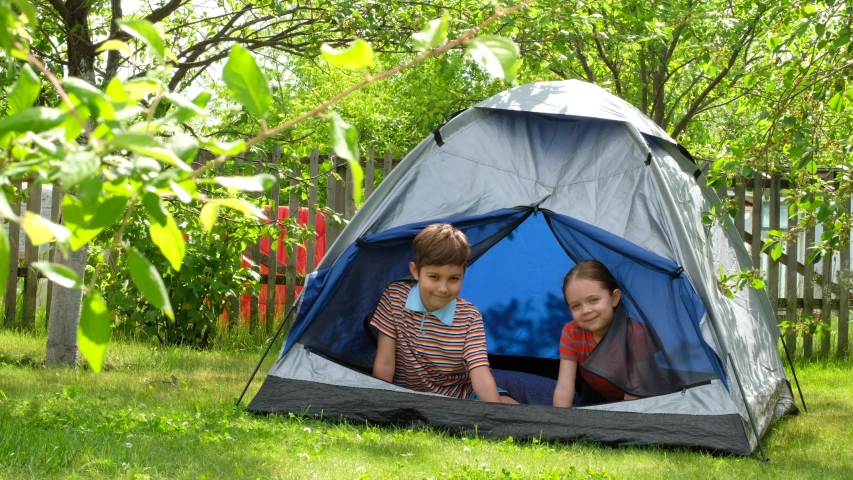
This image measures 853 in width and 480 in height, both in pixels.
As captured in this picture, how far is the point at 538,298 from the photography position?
17.5 feet

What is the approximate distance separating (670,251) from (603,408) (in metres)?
0.71

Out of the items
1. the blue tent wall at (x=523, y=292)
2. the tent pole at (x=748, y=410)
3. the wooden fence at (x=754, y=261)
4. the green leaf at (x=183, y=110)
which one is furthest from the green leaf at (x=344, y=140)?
the wooden fence at (x=754, y=261)

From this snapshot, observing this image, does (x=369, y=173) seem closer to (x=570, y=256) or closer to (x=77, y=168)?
(x=570, y=256)

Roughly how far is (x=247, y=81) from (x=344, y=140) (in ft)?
0.32

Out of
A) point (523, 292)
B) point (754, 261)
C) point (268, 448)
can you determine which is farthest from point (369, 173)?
point (268, 448)

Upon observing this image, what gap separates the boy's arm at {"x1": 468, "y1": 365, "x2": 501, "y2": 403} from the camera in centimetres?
385

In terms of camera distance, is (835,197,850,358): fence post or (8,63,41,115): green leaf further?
(835,197,850,358): fence post

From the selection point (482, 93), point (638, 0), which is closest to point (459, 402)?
point (638, 0)

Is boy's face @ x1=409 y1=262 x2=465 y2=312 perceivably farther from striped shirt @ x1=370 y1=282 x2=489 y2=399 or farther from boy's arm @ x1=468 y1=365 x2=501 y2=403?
boy's arm @ x1=468 y1=365 x2=501 y2=403

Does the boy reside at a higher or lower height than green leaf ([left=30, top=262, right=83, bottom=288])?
lower

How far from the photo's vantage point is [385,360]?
13.3 feet

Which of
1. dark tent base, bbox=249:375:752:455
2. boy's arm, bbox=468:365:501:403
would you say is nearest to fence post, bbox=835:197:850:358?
dark tent base, bbox=249:375:752:455

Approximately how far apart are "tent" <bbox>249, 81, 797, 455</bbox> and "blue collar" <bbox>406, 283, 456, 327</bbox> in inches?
10.2

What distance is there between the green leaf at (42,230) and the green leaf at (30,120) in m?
0.07
